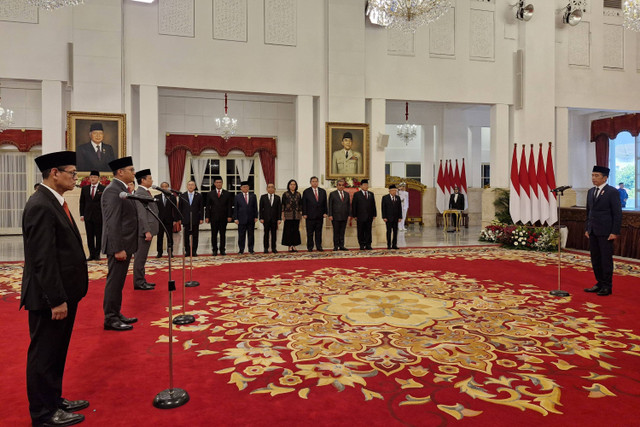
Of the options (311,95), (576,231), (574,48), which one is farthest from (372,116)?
(574,48)

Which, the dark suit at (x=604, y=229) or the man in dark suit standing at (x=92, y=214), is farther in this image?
the man in dark suit standing at (x=92, y=214)

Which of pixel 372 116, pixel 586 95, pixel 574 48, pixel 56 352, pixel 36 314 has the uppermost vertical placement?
pixel 574 48

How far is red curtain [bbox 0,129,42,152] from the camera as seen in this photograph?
13617mm

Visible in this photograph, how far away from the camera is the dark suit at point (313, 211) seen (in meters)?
9.88

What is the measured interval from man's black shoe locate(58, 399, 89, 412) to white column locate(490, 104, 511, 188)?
1206 cm

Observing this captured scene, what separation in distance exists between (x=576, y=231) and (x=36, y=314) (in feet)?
35.7

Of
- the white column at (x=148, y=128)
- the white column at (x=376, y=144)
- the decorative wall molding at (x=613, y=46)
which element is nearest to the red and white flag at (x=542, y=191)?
the white column at (x=376, y=144)

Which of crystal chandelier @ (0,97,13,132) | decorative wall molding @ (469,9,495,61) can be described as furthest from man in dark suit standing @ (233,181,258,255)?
crystal chandelier @ (0,97,13,132)

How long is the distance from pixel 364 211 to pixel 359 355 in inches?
267

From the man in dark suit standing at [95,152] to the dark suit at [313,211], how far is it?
4.25 meters

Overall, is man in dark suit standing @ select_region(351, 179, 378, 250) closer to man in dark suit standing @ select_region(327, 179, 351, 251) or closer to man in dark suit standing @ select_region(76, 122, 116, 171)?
man in dark suit standing @ select_region(327, 179, 351, 251)

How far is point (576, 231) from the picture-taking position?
412 inches

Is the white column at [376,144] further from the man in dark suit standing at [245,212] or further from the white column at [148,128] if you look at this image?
the white column at [148,128]

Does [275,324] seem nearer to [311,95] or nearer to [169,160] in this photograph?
[311,95]
